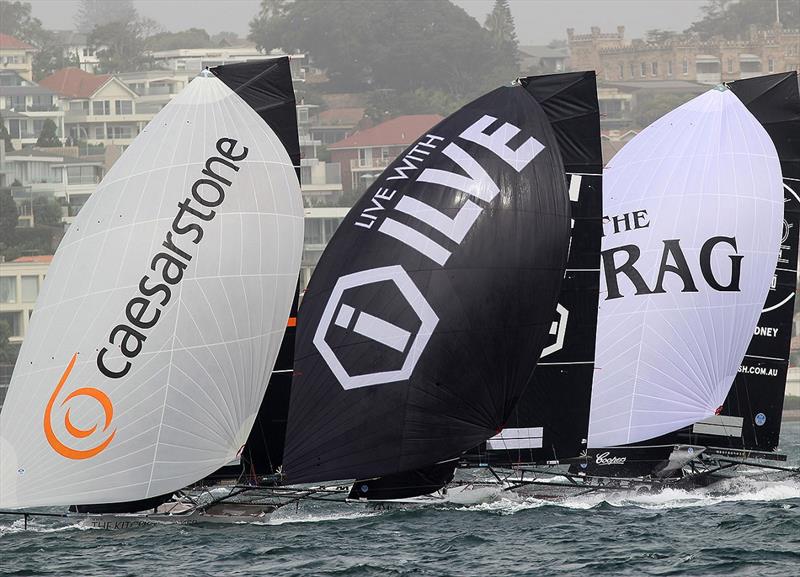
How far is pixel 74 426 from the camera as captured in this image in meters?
13.4

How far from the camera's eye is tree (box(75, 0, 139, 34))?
165 meters

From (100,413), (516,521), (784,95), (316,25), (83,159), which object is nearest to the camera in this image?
(100,413)

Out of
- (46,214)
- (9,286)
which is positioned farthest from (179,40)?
(9,286)

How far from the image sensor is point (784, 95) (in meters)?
17.2

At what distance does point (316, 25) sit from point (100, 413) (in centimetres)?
8203

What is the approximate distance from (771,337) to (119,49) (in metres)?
83.7

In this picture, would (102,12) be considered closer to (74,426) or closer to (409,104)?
(409,104)

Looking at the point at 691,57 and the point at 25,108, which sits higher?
the point at 691,57

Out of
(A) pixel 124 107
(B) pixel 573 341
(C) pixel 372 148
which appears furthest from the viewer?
(C) pixel 372 148

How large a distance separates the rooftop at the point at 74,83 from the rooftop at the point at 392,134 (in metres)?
10.5

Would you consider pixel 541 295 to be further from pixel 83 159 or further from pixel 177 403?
pixel 83 159

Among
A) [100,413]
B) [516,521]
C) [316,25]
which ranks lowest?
[516,521]

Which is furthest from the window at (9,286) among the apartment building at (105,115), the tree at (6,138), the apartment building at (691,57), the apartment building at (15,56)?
the apartment building at (691,57)

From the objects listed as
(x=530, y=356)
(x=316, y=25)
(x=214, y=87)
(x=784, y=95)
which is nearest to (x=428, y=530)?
(x=530, y=356)
